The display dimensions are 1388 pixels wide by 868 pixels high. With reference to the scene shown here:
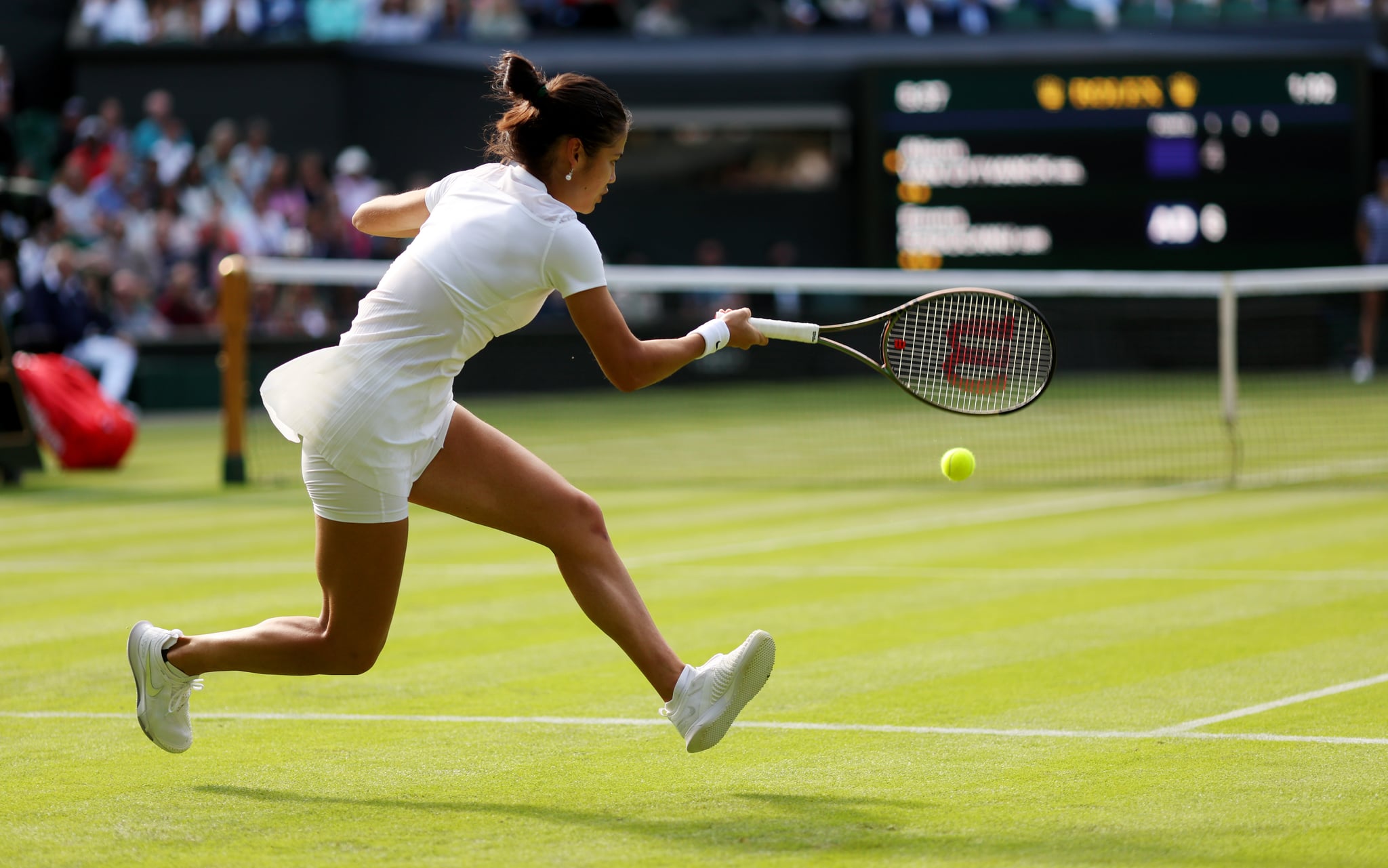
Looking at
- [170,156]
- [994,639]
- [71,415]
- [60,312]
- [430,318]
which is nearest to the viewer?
[430,318]

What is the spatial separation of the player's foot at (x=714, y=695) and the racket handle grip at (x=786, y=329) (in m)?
0.84

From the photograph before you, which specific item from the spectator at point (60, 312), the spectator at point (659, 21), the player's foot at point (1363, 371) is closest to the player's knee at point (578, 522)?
the spectator at point (60, 312)

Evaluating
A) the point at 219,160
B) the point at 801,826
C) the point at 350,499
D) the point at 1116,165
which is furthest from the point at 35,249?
the point at 801,826

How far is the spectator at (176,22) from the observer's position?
24.0m

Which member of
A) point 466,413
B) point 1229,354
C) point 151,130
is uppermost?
point 466,413

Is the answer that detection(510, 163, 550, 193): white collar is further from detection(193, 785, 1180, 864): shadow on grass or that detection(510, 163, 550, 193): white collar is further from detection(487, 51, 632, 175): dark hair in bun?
detection(193, 785, 1180, 864): shadow on grass

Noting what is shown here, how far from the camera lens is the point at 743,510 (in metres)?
12.1

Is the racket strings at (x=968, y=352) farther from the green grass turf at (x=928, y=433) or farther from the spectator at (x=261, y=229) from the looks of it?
the spectator at (x=261, y=229)

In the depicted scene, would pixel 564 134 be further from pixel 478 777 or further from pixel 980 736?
pixel 980 736

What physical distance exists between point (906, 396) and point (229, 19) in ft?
34.8

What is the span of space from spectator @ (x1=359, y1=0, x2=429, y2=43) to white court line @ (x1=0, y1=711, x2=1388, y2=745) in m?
19.7

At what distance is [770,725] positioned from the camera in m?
5.56

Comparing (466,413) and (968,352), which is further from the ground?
(466,413)

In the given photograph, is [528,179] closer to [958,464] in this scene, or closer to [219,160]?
[958,464]
